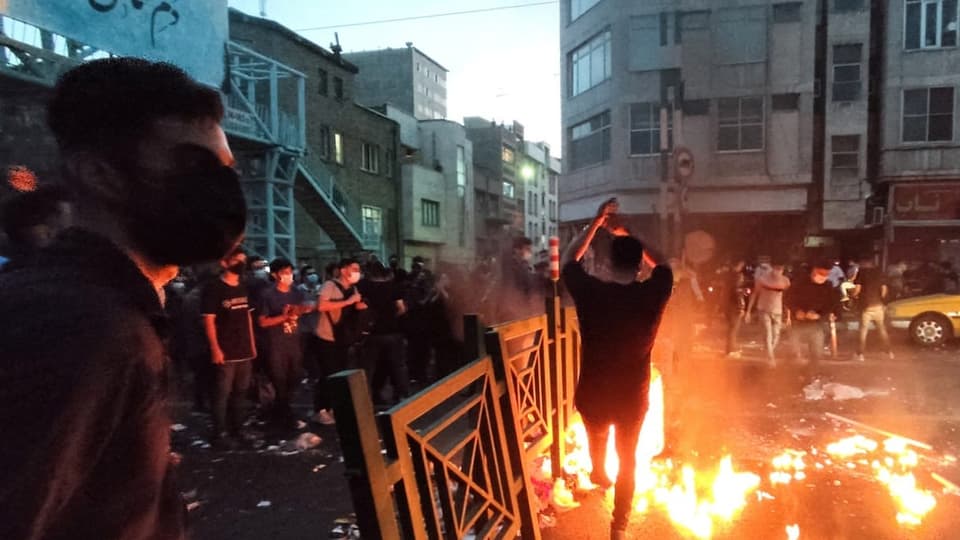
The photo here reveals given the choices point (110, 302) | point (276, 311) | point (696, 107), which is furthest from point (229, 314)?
point (696, 107)

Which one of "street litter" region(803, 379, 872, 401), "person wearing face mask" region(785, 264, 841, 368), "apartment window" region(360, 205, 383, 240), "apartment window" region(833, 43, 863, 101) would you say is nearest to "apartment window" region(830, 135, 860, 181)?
"apartment window" region(833, 43, 863, 101)

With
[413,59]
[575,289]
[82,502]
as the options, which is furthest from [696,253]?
[413,59]

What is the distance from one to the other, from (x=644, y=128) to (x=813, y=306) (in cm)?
1708

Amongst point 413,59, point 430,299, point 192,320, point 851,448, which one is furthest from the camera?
point 413,59

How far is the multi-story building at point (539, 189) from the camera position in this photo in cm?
6316

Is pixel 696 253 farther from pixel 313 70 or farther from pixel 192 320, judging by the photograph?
pixel 192 320

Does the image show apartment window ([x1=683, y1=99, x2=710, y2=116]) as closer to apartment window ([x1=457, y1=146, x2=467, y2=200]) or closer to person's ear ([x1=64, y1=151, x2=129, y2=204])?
apartment window ([x1=457, y1=146, x2=467, y2=200])

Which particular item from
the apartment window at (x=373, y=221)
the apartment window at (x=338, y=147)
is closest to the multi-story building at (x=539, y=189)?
the apartment window at (x=373, y=221)

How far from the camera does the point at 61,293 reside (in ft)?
3.08

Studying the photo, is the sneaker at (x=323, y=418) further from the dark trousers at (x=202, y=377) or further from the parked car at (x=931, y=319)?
the parked car at (x=931, y=319)

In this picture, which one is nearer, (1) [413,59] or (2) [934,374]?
(2) [934,374]

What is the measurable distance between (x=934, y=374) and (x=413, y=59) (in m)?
49.3

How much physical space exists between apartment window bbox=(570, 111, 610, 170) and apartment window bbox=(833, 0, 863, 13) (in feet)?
32.6

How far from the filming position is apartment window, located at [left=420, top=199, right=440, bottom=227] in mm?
38044
